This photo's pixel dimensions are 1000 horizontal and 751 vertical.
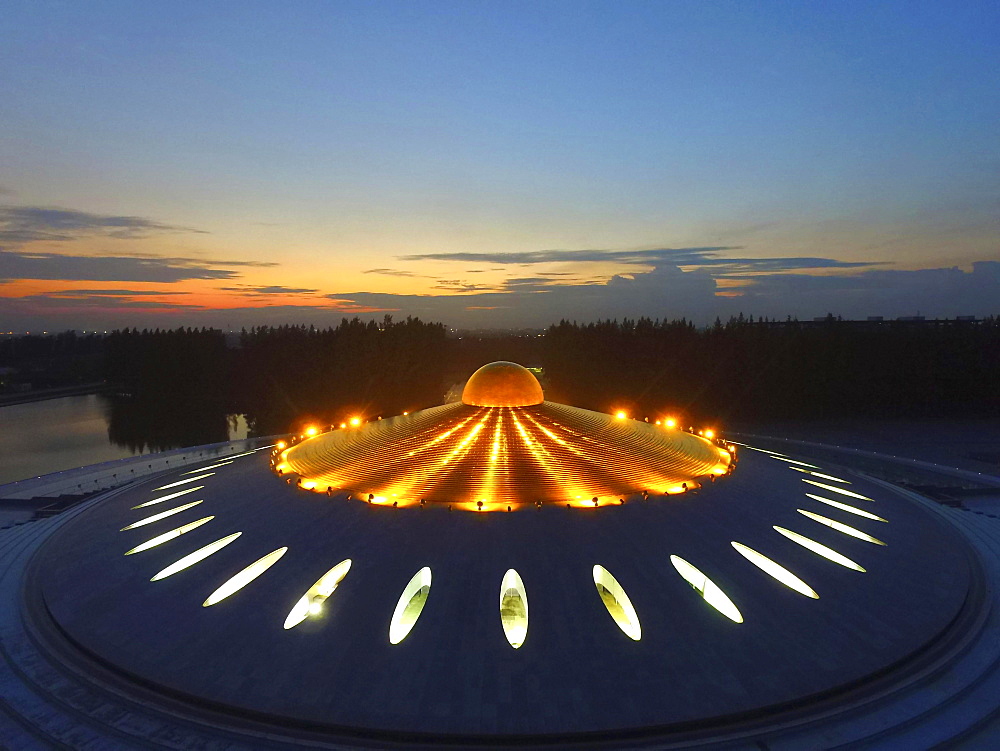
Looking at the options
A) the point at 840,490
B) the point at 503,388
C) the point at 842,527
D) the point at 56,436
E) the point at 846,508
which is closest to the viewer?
the point at 842,527

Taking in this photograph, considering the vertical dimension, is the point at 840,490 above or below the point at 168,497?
above

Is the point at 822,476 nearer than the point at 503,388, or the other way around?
the point at 503,388

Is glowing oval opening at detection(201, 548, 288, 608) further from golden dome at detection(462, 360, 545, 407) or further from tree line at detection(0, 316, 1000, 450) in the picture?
tree line at detection(0, 316, 1000, 450)

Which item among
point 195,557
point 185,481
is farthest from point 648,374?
point 195,557

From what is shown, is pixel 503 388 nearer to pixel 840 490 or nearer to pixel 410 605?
pixel 410 605

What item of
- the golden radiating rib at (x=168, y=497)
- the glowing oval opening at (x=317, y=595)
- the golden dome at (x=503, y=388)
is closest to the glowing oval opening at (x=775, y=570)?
the golden dome at (x=503, y=388)

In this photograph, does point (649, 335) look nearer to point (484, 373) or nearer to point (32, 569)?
point (484, 373)

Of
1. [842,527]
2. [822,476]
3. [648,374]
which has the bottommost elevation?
[648,374]
